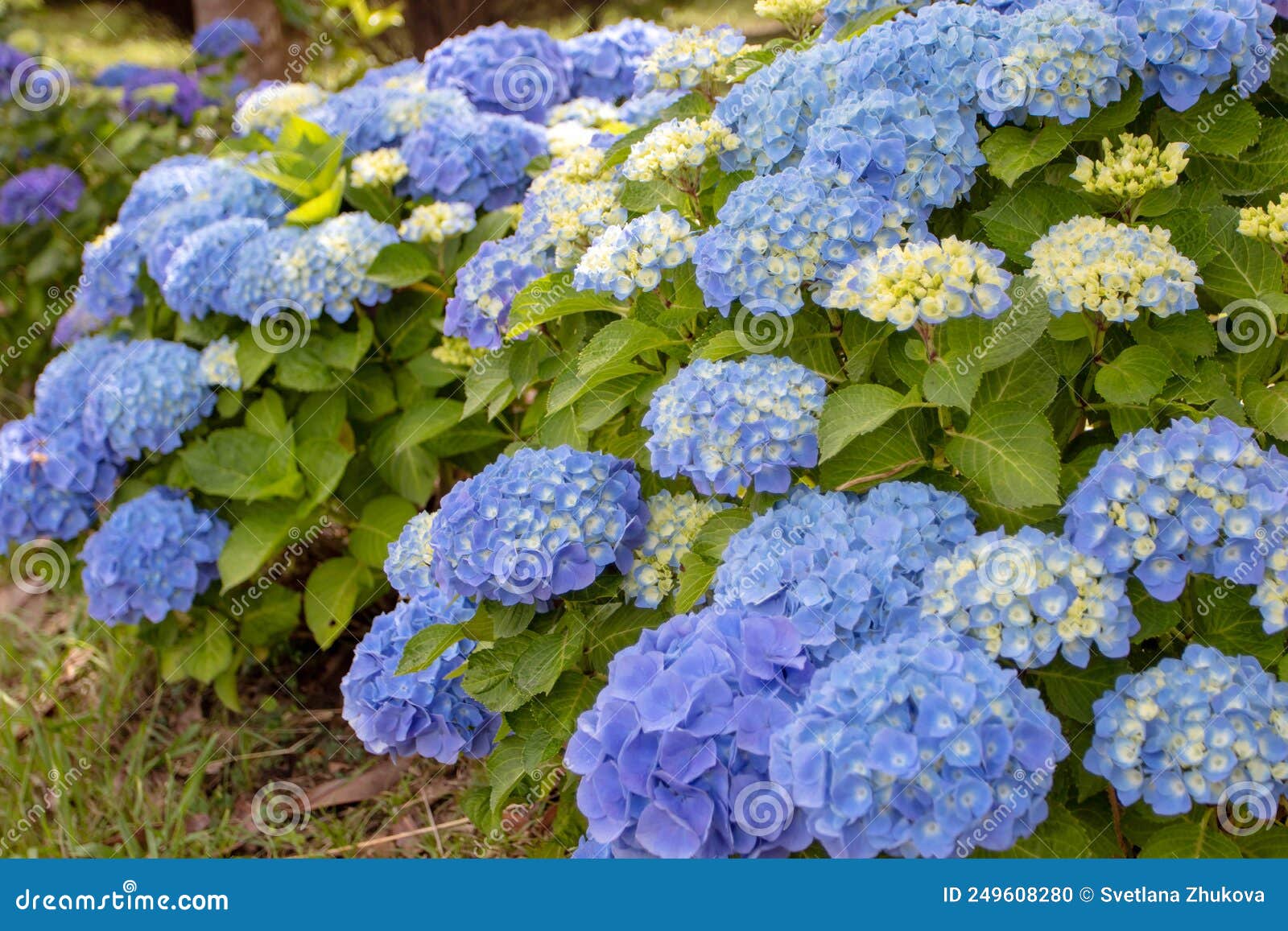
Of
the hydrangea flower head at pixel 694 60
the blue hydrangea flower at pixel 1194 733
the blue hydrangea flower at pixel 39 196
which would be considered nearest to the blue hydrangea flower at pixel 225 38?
the blue hydrangea flower at pixel 39 196

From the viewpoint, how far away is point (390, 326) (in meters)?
3.14

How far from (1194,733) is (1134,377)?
59 cm

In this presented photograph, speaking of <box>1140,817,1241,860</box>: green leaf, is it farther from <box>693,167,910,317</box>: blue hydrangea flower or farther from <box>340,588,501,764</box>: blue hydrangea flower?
<box>340,588,501,764</box>: blue hydrangea flower

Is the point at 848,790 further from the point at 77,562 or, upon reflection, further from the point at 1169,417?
the point at 77,562

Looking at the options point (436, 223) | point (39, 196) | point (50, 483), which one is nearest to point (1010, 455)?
point (436, 223)

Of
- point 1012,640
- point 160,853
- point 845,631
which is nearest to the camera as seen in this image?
point 1012,640

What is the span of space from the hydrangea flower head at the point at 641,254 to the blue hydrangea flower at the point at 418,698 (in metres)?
0.66

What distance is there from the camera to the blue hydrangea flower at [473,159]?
3.09 meters

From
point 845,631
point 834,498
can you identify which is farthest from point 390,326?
point 845,631

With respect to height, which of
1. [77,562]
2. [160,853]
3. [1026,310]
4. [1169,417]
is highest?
[1026,310]

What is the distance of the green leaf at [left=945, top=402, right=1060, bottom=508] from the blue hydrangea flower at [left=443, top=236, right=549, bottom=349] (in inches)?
38.2

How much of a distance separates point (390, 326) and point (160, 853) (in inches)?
57.6

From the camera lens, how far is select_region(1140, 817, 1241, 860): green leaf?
5.32 ft

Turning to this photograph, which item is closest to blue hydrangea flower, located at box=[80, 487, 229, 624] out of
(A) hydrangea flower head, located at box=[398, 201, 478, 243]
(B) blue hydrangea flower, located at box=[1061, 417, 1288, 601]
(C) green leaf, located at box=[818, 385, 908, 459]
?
(A) hydrangea flower head, located at box=[398, 201, 478, 243]
